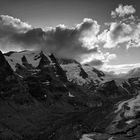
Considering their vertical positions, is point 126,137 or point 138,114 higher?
point 138,114

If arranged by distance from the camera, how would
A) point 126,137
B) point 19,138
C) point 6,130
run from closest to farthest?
1. point 126,137
2. point 19,138
3. point 6,130

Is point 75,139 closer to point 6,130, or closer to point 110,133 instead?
point 110,133

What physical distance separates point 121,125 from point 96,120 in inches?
904

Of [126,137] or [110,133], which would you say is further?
[110,133]

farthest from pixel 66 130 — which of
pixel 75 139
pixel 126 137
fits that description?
pixel 126 137

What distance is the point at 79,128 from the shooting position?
361 ft

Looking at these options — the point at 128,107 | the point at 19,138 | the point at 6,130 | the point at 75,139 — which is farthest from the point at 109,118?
the point at 6,130

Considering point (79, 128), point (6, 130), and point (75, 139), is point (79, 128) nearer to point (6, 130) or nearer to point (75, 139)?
point (75, 139)

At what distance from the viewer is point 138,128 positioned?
8900cm

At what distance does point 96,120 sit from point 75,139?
20375 millimetres

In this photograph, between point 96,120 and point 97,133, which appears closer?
point 97,133

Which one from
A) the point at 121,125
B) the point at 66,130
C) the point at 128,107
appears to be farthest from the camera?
the point at 66,130

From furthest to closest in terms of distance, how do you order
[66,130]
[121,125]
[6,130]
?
1. [6,130]
2. [66,130]
3. [121,125]

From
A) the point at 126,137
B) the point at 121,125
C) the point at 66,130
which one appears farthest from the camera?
the point at 66,130
